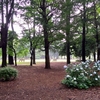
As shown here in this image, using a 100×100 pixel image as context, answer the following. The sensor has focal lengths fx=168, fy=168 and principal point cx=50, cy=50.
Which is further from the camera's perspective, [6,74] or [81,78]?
[6,74]

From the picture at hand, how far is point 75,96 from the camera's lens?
4805mm

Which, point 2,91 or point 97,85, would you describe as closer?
point 2,91

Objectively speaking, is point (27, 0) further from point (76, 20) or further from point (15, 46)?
point (15, 46)

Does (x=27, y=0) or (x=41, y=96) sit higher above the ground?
(x=27, y=0)

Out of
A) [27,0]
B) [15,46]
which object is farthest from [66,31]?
[15,46]

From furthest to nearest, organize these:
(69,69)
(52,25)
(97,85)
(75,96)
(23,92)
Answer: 1. (52,25)
2. (69,69)
3. (97,85)
4. (23,92)
5. (75,96)

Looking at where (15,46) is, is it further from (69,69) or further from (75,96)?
(75,96)

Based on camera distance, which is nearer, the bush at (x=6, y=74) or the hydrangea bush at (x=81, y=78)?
the hydrangea bush at (x=81, y=78)

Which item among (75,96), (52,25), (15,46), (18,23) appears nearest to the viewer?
(75,96)

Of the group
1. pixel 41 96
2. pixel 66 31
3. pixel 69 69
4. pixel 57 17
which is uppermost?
pixel 57 17

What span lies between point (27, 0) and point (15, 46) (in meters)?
7.10

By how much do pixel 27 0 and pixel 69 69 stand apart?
490 centimetres

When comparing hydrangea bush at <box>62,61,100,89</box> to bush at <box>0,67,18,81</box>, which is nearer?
hydrangea bush at <box>62,61,100,89</box>

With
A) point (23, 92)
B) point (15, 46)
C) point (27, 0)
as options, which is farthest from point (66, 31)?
point (23, 92)
